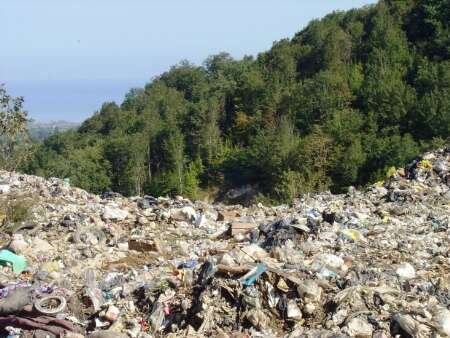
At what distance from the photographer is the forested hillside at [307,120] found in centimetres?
3184

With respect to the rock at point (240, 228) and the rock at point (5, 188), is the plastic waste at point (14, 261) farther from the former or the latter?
the rock at point (5, 188)

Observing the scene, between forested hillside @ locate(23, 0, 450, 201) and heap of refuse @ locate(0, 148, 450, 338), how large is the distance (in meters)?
15.7

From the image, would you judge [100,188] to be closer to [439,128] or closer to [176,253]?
[439,128]

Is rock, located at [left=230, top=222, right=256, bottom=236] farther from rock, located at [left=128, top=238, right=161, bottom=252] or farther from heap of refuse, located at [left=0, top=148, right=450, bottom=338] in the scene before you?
rock, located at [left=128, top=238, right=161, bottom=252]

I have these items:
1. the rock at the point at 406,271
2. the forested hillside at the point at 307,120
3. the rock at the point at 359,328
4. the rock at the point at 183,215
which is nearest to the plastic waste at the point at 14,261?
the rock at the point at 183,215

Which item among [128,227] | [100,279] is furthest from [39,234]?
[100,279]

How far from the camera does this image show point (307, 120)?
39125 millimetres

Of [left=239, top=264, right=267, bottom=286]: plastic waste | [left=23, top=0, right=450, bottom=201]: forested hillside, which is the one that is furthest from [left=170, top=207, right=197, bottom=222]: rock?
[left=23, top=0, right=450, bottom=201]: forested hillside

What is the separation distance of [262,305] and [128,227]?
5.04m

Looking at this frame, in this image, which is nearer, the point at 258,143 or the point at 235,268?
the point at 235,268

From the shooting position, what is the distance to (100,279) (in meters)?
7.14

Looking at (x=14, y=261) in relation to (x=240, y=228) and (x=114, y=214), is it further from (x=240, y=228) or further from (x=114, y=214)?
(x=240, y=228)

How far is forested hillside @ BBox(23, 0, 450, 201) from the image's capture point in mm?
31844

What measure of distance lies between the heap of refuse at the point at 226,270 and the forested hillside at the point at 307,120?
15694 millimetres
